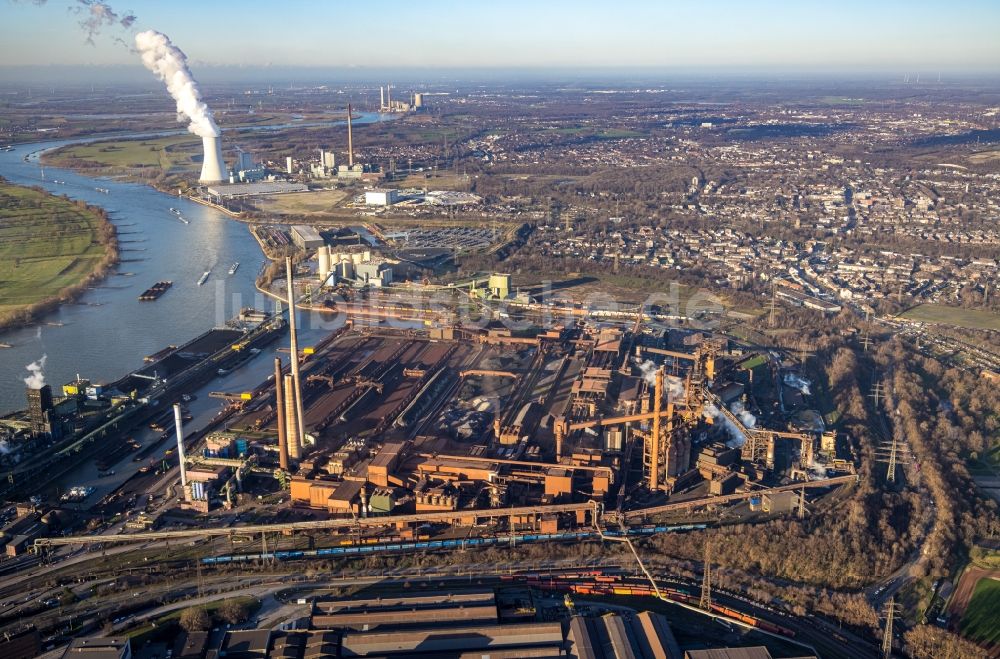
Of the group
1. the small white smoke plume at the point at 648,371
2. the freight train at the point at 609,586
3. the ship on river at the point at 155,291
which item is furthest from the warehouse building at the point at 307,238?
the freight train at the point at 609,586

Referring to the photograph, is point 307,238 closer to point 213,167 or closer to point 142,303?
point 142,303

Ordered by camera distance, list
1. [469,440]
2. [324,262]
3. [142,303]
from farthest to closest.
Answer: [324,262] < [142,303] < [469,440]

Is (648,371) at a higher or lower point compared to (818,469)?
higher

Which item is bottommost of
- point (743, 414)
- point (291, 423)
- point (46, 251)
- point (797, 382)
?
point (797, 382)

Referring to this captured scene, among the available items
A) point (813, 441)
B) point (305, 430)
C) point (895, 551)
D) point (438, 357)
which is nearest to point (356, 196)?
point (438, 357)

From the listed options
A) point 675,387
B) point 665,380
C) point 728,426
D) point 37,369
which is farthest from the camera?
point 37,369

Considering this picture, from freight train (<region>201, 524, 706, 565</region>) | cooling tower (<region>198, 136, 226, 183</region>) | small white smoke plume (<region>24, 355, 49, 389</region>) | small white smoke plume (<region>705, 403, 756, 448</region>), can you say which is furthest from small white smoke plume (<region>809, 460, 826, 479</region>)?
cooling tower (<region>198, 136, 226, 183</region>)

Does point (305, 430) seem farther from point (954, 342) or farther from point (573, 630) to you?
point (954, 342)

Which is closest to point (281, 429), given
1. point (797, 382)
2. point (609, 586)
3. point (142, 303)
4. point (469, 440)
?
point (469, 440)
